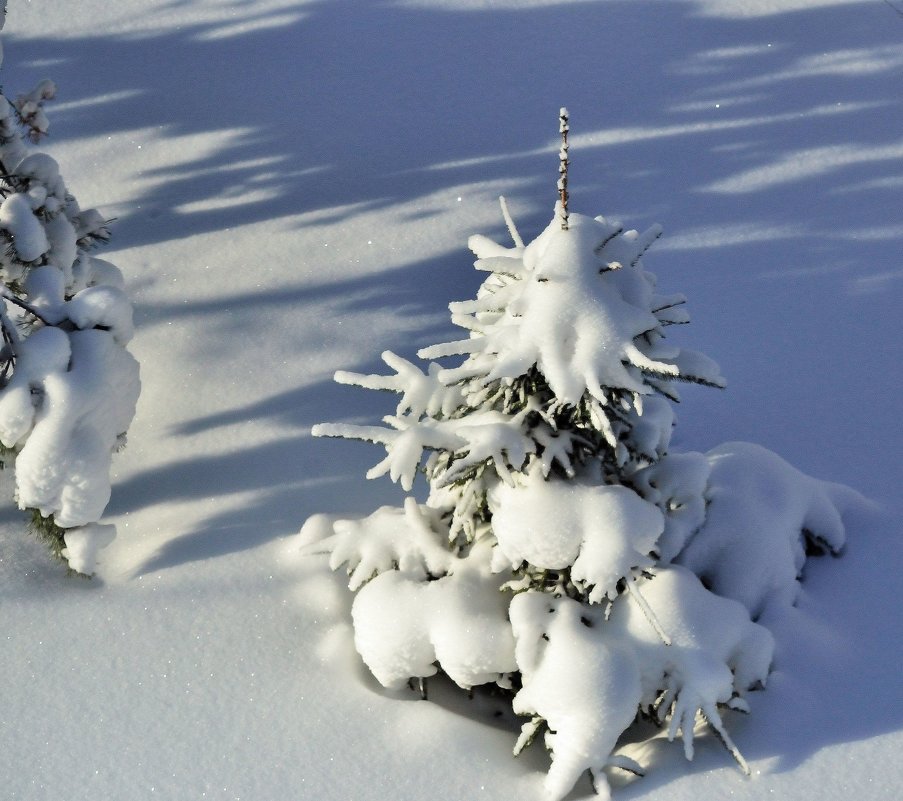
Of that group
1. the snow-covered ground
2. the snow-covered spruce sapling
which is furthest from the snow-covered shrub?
the snow-covered spruce sapling

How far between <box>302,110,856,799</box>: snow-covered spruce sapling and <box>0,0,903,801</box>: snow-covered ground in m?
0.40

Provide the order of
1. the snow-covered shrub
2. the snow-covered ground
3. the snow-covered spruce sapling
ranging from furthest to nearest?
the snow-covered shrub → the snow-covered ground → the snow-covered spruce sapling

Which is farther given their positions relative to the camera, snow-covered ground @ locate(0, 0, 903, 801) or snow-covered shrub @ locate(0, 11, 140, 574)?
snow-covered shrub @ locate(0, 11, 140, 574)

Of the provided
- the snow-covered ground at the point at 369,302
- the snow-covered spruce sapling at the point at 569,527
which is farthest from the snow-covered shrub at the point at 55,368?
the snow-covered spruce sapling at the point at 569,527

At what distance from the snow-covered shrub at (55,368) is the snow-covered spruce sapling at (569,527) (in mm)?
1495

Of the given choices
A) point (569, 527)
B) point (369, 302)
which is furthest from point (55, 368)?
point (569, 527)

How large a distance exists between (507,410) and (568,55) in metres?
6.30

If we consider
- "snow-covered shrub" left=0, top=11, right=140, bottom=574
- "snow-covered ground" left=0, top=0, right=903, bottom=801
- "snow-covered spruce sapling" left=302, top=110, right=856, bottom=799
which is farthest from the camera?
"snow-covered shrub" left=0, top=11, right=140, bottom=574

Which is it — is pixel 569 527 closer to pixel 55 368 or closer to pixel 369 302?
pixel 55 368

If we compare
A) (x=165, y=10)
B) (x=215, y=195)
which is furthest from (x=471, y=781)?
(x=165, y=10)

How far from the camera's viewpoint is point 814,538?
22.4 ft

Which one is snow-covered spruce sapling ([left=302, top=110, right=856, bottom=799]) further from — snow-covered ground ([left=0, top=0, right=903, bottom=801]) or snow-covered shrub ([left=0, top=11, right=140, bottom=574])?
snow-covered shrub ([left=0, top=11, right=140, bottom=574])

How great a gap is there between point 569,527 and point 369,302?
3668mm

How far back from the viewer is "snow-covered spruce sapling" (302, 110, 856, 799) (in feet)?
16.4
